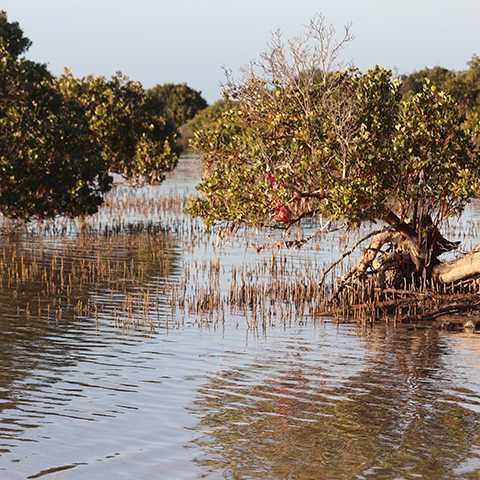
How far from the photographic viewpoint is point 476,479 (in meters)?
6.60

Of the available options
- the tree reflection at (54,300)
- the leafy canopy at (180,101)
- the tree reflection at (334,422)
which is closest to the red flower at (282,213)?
the tree reflection at (334,422)

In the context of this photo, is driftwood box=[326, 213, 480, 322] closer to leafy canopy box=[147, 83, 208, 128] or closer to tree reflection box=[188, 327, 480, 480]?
tree reflection box=[188, 327, 480, 480]

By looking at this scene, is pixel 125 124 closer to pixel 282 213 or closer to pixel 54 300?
pixel 54 300

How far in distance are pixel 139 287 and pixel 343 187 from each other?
6772 millimetres

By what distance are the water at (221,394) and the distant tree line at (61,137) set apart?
335 inches

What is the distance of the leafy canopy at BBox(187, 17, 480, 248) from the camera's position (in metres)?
13.7

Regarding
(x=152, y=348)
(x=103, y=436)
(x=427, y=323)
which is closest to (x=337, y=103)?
(x=427, y=323)

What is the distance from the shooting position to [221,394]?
9312 mm

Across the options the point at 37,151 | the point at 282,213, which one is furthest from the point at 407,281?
the point at 37,151

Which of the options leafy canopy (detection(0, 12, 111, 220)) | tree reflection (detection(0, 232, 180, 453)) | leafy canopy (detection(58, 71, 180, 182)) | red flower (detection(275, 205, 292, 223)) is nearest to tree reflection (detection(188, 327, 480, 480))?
tree reflection (detection(0, 232, 180, 453))

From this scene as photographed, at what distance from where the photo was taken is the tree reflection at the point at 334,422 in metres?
6.99

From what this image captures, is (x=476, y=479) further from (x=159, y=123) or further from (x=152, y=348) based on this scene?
(x=159, y=123)

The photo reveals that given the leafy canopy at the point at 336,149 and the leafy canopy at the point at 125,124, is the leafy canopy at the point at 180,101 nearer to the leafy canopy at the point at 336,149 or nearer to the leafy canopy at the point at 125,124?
the leafy canopy at the point at 125,124

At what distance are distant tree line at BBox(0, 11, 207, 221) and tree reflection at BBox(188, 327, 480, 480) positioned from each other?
634 inches
